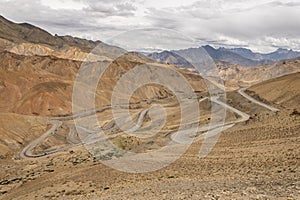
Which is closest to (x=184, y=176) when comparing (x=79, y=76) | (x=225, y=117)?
(x=225, y=117)

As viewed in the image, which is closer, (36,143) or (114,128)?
(36,143)

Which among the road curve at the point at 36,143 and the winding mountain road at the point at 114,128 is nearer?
the winding mountain road at the point at 114,128

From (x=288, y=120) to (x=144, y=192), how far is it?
65.9ft

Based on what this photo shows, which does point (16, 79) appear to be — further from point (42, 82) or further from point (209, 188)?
point (209, 188)

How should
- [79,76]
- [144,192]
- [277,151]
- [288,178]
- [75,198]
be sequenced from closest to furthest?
1. [288,178]
2. [144,192]
3. [75,198]
4. [277,151]
5. [79,76]

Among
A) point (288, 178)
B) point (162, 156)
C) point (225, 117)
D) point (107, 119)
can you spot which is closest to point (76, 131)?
point (107, 119)

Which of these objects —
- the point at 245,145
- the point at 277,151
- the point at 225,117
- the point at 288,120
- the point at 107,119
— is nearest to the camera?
the point at 277,151

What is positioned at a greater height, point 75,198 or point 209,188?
point 209,188

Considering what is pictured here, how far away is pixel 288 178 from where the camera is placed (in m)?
19.4

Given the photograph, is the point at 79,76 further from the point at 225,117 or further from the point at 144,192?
the point at 144,192

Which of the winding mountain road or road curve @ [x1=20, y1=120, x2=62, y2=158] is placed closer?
the winding mountain road

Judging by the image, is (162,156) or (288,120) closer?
(162,156)

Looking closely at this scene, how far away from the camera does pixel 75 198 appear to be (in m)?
23.8

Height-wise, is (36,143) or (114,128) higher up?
(114,128)
